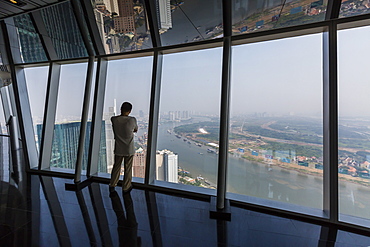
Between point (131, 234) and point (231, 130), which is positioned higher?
point (231, 130)

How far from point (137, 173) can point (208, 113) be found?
186 cm

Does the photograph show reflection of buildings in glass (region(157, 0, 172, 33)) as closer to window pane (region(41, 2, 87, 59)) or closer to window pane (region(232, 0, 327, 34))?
window pane (region(232, 0, 327, 34))

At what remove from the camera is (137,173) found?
3.56 meters

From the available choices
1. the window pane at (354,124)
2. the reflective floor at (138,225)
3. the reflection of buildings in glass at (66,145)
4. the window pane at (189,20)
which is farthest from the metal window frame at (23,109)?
the window pane at (354,124)

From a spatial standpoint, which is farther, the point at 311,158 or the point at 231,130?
the point at 231,130

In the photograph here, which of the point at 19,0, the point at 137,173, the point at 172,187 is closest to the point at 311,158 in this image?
the point at 172,187

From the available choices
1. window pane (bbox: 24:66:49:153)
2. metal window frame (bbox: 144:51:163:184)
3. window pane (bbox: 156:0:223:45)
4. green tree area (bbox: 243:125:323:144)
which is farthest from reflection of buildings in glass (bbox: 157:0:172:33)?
window pane (bbox: 24:66:49:153)

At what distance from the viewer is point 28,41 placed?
135 inches

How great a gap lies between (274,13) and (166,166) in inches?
115

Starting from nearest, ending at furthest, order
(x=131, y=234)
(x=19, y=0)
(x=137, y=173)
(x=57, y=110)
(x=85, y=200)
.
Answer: (x=131, y=234), (x=19, y=0), (x=85, y=200), (x=137, y=173), (x=57, y=110)

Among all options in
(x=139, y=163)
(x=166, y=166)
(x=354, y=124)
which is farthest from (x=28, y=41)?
(x=354, y=124)

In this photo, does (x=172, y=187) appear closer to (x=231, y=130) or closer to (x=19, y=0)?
(x=231, y=130)

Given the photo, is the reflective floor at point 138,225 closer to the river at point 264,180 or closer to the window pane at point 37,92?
the river at point 264,180

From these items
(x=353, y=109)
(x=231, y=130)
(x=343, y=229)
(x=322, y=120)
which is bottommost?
(x=343, y=229)
